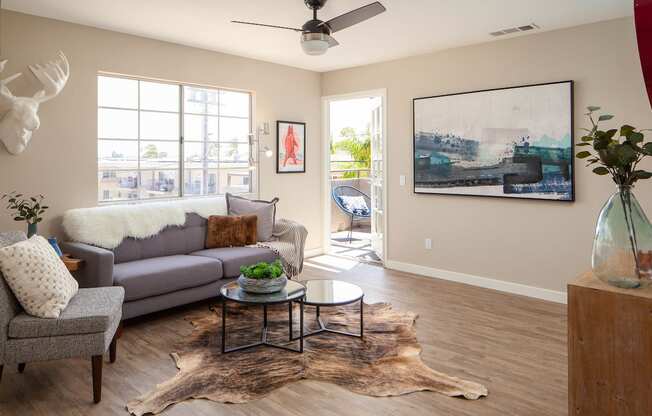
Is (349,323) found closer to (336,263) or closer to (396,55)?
(336,263)

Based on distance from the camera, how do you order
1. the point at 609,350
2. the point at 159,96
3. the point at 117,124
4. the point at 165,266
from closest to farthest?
1. the point at 609,350
2. the point at 165,266
3. the point at 117,124
4. the point at 159,96

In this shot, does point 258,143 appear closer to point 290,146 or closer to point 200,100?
point 290,146

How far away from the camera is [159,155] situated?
4.97 metres

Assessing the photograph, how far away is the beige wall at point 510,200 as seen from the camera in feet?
13.5

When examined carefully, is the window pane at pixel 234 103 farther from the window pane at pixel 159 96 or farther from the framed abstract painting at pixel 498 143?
the framed abstract painting at pixel 498 143

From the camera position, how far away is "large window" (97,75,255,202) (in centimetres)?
460

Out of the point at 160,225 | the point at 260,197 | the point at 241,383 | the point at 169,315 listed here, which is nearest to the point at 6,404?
the point at 241,383

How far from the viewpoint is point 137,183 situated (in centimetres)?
481

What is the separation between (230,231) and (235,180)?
3.58ft

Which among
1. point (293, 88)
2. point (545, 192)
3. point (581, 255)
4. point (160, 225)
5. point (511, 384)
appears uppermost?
point (293, 88)

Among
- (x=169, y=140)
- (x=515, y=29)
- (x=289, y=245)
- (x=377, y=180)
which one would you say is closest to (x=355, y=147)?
(x=377, y=180)

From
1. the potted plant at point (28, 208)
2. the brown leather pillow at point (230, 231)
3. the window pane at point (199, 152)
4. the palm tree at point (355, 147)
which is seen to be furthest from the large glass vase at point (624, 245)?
the palm tree at point (355, 147)

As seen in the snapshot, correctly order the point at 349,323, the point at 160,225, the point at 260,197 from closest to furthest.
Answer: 1. the point at 349,323
2. the point at 160,225
3. the point at 260,197

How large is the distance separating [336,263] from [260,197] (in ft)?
4.30
